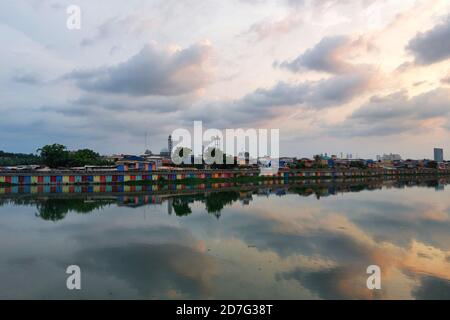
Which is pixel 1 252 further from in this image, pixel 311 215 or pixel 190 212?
pixel 311 215

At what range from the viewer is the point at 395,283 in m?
8.58

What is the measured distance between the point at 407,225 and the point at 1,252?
59.9 feet

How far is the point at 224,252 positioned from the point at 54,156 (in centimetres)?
4260

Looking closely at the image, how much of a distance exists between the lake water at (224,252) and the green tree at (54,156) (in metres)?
26.4

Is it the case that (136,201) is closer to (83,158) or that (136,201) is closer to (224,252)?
(224,252)

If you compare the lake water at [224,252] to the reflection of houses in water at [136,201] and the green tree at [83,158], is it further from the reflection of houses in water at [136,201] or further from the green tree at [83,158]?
the green tree at [83,158]

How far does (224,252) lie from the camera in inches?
458

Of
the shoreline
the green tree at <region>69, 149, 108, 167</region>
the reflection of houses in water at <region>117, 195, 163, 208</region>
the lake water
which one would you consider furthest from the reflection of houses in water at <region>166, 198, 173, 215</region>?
the green tree at <region>69, 149, 108, 167</region>

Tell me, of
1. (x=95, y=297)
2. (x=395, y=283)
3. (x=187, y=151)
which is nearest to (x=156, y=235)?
(x=95, y=297)

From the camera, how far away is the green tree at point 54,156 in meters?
46.2

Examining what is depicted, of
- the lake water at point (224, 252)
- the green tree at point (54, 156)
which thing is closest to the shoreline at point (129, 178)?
the green tree at point (54, 156)

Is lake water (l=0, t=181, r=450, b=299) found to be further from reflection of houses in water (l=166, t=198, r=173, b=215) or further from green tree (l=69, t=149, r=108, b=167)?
green tree (l=69, t=149, r=108, b=167)

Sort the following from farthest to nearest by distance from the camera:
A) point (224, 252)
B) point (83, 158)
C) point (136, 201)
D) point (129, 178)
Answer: point (83, 158), point (129, 178), point (136, 201), point (224, 252)

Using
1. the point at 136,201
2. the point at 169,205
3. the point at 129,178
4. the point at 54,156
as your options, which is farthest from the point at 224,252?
the point at 54,156
